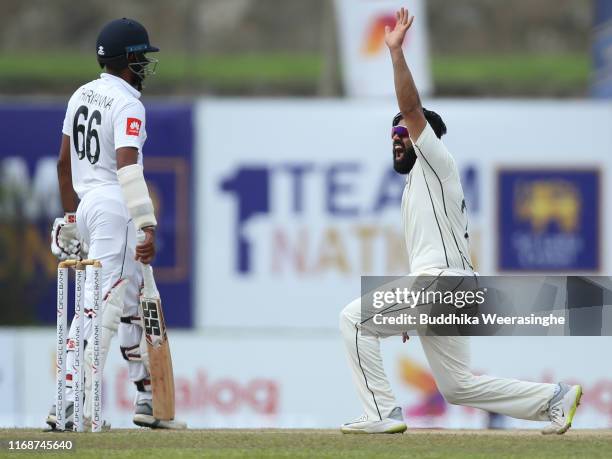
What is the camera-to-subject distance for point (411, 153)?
9.04 m

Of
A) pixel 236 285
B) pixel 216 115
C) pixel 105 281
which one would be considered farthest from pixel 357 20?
pixel 105 281

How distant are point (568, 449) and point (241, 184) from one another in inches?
393

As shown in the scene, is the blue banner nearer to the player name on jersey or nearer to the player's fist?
the player name on jersey

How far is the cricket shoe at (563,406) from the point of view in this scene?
29.5 ft

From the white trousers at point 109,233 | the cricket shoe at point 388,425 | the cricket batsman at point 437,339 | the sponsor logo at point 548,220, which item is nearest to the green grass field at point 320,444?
the cricket shoe at point 388,425

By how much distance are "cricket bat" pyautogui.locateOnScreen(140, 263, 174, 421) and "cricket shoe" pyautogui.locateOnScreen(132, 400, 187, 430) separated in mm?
209

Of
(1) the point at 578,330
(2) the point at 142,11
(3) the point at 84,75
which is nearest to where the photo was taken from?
(1) the point at 578,330

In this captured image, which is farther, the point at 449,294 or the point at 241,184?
the point at 241,184

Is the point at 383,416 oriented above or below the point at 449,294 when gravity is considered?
below

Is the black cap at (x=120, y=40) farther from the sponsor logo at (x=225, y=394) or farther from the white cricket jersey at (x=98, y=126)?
the sponsor logo at (x=225, y=394)

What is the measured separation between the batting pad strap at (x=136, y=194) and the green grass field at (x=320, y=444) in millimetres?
1247

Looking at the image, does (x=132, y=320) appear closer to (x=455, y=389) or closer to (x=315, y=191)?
(x=455, y=389)

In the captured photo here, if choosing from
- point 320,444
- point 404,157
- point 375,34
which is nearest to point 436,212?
point 404,157

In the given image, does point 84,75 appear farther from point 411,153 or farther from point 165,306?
point 411,153
